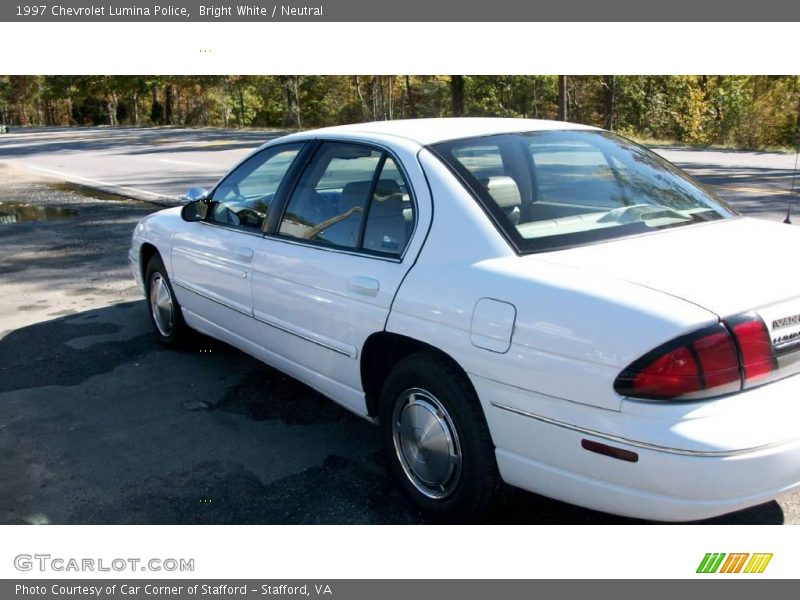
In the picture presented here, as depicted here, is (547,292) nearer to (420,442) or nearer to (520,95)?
(420,442)

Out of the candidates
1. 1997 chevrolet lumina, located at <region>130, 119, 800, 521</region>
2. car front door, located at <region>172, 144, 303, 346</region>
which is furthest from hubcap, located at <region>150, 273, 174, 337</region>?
1997 chevrolet lumina, located at <region>130, 119, 800, 521</region>

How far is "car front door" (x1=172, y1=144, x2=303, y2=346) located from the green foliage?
32.0 meters

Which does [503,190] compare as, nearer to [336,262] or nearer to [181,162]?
[336,262]

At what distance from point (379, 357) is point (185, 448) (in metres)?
1.34

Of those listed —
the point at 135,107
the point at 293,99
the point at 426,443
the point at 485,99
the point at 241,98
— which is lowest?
the point at 426,443

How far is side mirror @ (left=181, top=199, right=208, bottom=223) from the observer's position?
4.99 meters

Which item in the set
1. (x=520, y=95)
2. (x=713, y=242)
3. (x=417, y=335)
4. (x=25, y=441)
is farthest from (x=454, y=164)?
(x=520, y=95)

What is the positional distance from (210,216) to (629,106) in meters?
42.7

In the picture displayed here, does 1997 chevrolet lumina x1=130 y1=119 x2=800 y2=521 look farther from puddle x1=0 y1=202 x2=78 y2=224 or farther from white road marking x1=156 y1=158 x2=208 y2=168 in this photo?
white road marking x1=156 y1=158 x2=208 y2=168

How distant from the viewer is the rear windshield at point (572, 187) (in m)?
3.12

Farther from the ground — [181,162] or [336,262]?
[181,162]

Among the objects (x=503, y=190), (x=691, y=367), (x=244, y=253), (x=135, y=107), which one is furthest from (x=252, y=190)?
(x=135, y=107)

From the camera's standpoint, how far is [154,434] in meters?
4.25

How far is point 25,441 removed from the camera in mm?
4230
